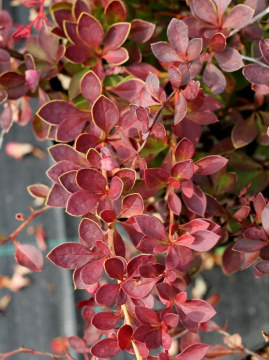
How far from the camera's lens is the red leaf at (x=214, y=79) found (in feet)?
1.79

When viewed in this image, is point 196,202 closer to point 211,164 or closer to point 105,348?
point 211,164

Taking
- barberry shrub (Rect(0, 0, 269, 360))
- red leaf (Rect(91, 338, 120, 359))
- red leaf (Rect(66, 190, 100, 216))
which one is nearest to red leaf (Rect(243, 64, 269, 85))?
barberry shrub (Rect(0, 0, 269, 360))

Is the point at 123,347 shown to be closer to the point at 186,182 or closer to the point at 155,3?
the point at 186,182

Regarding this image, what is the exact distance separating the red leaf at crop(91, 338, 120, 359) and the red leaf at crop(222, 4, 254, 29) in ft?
1.26

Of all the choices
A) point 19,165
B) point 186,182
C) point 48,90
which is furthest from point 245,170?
point 19,165

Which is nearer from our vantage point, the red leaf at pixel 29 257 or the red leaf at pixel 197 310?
the red leaf at pixel 197 310

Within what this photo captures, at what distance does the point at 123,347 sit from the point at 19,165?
0.94 metres

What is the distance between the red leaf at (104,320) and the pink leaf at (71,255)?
0.06 m

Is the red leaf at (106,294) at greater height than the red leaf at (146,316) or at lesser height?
greater

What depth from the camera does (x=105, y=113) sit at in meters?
0.54

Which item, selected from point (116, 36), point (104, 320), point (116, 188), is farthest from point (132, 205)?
point (116, 36)

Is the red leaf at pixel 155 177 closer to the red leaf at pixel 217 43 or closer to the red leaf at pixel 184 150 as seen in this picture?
the red leaf at pixel 184 150

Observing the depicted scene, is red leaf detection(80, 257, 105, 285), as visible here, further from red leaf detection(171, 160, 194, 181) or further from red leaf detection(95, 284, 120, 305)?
red leaf detection(171, 160, 194, 181)

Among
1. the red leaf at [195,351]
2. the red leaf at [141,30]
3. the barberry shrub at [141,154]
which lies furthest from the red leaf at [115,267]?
the red leaf at [141,30]
